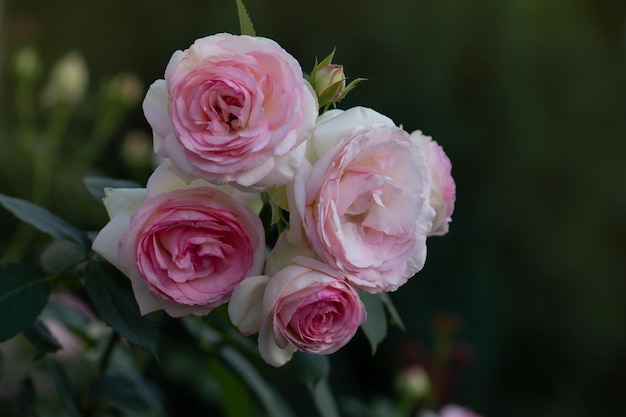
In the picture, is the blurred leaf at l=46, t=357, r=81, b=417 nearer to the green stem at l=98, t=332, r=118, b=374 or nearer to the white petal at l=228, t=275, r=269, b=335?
the green stem at l=98, t=332, r=118, b=374

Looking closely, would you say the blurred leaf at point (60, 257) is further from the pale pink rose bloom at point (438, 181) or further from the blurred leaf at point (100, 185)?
the pale pink rose bloom at point (438, 181)

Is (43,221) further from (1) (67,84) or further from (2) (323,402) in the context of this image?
(1) (67,84)

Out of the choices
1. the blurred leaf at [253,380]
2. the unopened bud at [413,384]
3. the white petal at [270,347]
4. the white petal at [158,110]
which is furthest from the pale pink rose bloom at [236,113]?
the unopened bud at [413,384]

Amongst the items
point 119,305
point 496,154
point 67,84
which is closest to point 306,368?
point 119,305

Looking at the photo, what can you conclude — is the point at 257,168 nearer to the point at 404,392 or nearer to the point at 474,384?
the point at 404,392

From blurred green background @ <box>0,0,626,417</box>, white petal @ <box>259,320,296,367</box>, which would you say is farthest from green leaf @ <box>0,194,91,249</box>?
blurred green background @ <box>0,0,626,417</box>

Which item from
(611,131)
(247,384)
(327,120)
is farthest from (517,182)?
(327,120)
